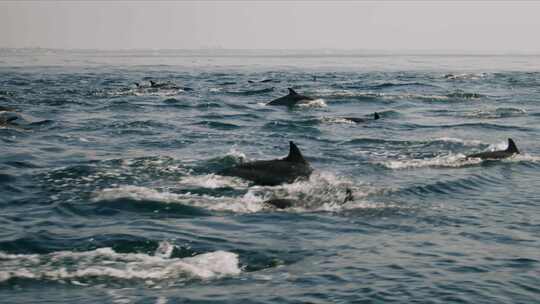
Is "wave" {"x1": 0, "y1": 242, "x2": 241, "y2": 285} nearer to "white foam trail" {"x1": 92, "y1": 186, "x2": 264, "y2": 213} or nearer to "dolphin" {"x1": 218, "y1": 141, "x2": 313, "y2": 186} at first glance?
"white foam trail" {"x1": 92, "y1": 186, "x2": 264, "y2": 213}

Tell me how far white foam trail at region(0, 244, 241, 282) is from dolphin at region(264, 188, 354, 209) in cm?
332

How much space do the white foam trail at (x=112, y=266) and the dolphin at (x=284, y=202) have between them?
3.32 meters

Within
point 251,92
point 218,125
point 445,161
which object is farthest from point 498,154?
point 251,92

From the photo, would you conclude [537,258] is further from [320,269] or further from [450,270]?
[320,269]

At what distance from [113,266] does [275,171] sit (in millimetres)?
6887

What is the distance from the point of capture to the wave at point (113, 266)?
920 centimetres

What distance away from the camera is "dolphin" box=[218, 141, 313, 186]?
15844 millimetres

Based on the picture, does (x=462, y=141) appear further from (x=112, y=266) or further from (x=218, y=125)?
(x=112, y=266)

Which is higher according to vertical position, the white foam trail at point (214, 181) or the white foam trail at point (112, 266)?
the white foam trail at point (112, 266)

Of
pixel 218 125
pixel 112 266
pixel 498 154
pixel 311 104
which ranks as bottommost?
pixel 218 125

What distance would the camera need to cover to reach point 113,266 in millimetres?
9688

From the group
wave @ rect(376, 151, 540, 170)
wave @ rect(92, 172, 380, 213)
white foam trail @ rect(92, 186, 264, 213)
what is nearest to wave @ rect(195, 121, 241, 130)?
wave @ rect(376, 151, 540, 170)

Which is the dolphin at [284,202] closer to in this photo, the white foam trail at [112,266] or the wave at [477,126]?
the white foam trail at [112,266]

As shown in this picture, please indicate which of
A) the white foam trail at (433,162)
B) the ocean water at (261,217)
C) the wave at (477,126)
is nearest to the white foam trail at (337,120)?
the ocean water at (261,217)
